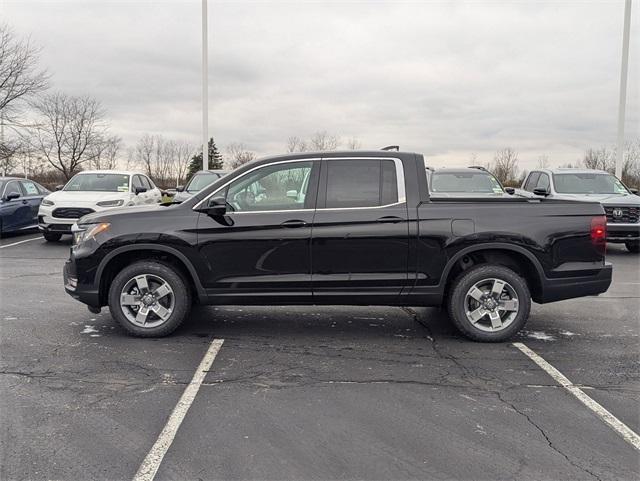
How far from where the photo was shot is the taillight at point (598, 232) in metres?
5.46

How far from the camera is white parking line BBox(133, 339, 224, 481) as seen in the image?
3080 mm

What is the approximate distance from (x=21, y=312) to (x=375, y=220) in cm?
434

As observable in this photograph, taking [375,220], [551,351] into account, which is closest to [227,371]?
[375,220]

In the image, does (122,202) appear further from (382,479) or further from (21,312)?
(382,479)

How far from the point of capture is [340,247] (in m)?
5.40

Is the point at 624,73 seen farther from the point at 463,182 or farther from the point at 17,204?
the point at 17,204

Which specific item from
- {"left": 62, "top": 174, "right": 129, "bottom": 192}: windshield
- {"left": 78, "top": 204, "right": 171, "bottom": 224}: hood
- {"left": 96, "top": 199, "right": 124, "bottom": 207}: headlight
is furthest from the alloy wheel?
{"left": 62, "top": 174, "right": 129, "bottom": 192}: windshield

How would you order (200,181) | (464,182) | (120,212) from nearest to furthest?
(120,212)
(464,182)
(200,181)

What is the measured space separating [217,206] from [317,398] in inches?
85.4

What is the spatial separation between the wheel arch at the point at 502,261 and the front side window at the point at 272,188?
1.64 metres

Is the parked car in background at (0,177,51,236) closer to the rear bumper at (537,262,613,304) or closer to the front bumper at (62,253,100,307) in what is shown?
the front bumper at (62,253,100,307)

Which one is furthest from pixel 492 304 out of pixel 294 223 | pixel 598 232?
pixel 294 223

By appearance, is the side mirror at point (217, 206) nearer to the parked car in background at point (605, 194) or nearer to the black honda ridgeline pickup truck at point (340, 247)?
the black honda ridgeline pickup truck at point (340, 247)

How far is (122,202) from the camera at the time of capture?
12.9 meters
